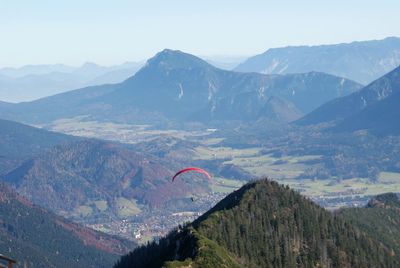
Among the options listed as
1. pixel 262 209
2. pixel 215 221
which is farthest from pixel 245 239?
pixel 262 209

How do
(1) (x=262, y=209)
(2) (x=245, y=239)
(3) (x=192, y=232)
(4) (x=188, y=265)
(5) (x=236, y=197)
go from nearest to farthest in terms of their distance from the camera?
1. (4) (x=188, y=265)
2. (3) (x=192, y=232)
3. (2) (x=245, y=239)
4. (1) (x=262, y=209)
5. (5) (x=236, y=197)

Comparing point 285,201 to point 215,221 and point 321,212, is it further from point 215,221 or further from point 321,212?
point 215,221

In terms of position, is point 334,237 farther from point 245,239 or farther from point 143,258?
point 143,258

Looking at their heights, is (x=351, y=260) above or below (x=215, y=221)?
below

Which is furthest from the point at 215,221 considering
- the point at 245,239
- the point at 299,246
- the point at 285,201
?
the point at 285,201

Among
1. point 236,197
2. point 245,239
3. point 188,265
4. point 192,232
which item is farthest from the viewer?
point 236,197

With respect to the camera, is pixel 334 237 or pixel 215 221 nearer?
pixel 215 221
